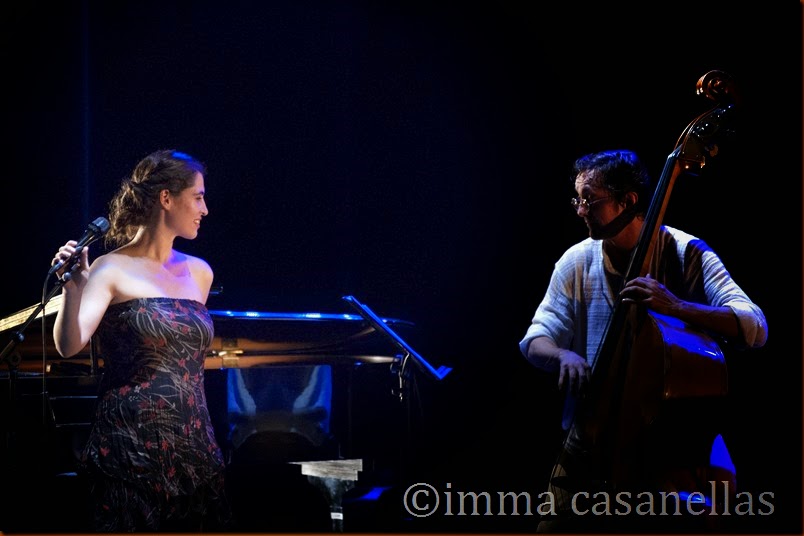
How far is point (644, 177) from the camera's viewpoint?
8.92ft

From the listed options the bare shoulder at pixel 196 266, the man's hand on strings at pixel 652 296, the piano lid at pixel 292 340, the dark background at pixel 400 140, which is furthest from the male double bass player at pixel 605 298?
the piano lid at pixel 292 340

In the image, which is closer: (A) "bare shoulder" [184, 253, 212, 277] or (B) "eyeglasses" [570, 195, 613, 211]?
(B) "eyeglasses" [570, 195, 613, 211]

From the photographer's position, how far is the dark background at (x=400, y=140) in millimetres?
3822

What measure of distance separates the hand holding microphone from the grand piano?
801 millimetres

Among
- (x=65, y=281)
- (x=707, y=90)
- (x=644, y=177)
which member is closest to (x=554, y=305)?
(x=644, y=177)

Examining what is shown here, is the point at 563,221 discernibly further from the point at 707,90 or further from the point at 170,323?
the point at 170,323

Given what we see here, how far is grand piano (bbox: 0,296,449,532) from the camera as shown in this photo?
10.4 feet

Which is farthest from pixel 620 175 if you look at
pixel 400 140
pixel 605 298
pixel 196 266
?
pixel 400 140

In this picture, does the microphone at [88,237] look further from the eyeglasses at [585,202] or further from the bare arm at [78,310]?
the eyeglasses at [585,202]

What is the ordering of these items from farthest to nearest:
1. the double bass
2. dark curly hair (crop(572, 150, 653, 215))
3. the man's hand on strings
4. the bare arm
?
dark curly hair (crop(572, 150, 653, 215)), the bare arm, the man's hand on strings, the double bass

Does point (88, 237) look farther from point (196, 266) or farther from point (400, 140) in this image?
point (400, 140)

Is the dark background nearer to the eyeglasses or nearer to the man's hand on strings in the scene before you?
the eyeglasses

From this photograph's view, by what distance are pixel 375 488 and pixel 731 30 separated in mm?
2464

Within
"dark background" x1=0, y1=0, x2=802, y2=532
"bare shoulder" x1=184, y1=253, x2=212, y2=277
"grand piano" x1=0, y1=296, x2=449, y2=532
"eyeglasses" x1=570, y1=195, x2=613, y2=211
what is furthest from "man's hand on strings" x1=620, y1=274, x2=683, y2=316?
"bare shoulder" x1=184, y1=253, x2=212, y2=277
